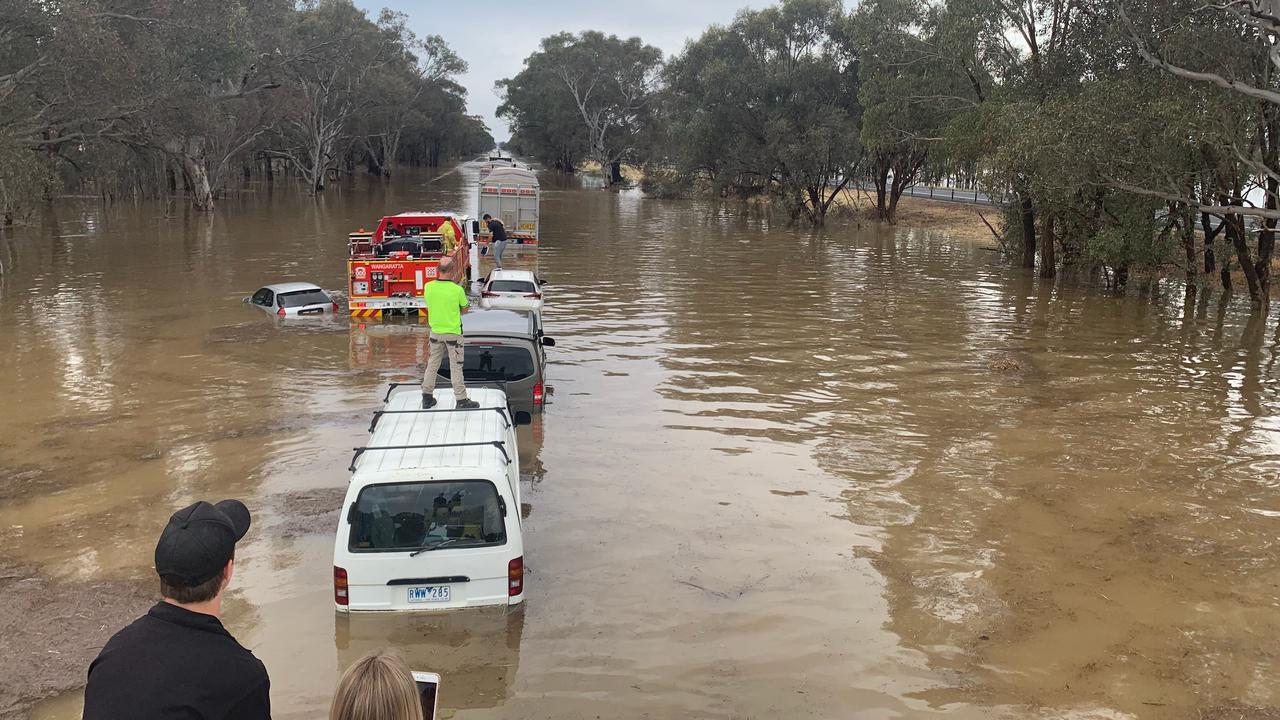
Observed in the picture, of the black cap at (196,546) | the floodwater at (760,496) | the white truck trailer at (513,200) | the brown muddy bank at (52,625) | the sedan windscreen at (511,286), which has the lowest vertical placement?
the brown muddy bank at (52,625)

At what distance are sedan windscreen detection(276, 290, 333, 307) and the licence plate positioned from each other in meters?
16.6

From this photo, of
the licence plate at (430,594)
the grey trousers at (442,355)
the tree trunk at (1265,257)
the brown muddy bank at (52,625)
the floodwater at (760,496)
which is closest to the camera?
the brown muddy bank at (52,625)

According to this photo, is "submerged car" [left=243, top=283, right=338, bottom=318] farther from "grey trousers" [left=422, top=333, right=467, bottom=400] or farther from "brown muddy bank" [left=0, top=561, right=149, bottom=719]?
"brown muddy bank" [left=0, top=561, right=149, bottom=719]

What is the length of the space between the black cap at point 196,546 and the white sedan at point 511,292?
18.6 meters

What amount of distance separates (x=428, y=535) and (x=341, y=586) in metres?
0.79

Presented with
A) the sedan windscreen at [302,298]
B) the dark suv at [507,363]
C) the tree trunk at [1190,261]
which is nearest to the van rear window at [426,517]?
the dark suv at [507,363]

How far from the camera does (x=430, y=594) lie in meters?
7.98

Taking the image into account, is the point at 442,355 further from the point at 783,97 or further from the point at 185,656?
the point at 783,97

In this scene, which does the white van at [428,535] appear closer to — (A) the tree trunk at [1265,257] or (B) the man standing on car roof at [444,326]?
(B) the man standing on car roof at [444,326]

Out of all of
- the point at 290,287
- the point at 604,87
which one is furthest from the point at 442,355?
the point at 604,87

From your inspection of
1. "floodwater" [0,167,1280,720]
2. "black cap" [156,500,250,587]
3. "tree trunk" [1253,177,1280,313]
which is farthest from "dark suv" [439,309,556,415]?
"tree trunk" [1253,177,1280,313]

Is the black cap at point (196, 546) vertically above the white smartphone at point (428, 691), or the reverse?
the black cap at point (196, 546)

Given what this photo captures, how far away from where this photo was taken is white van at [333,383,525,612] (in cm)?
788

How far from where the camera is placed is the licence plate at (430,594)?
7.96 m
